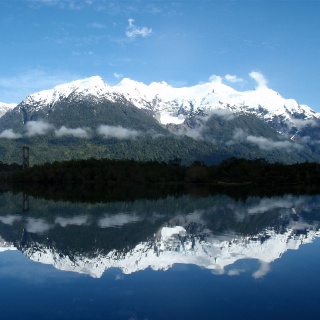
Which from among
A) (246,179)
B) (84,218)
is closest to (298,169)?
(246,179)

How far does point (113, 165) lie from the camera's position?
194 metres

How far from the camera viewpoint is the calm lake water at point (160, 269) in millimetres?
21328

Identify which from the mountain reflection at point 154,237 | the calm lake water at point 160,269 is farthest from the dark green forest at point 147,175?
the calm lake water at point 160,269

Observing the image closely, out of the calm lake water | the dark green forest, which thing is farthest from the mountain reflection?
the dark green forest

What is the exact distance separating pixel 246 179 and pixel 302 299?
175439mm

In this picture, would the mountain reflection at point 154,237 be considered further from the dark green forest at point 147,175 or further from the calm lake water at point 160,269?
the dark green forest at point 147,175

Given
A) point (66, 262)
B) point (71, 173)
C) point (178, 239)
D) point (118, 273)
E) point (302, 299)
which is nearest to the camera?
point (302, 299)

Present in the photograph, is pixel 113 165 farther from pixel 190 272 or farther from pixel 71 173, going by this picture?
pixel 190 272

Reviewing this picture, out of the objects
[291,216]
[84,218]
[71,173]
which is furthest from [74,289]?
[71,173]

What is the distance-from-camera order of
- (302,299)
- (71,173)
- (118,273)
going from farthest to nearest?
1. (71,173)
2. (118,273)
3. (302,299)

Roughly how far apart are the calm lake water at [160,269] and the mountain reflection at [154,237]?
9 cm

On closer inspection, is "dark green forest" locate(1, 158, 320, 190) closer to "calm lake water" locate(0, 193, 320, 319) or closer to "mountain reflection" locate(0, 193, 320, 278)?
"mountain reflection" locate(0, 193, 320, 278)

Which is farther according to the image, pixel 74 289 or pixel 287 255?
pixel 287 255

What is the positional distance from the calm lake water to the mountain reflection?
0.09 metres
